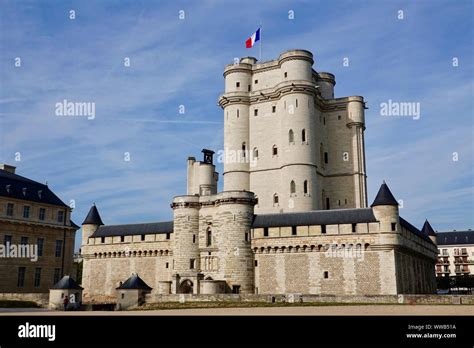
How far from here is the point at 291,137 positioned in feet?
180

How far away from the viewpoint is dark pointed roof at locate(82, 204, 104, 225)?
57.4 m

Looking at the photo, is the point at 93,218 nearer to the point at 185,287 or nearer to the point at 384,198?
the point at 185,287

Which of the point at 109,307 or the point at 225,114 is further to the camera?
the point at 225,114

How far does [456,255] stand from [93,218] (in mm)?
71209

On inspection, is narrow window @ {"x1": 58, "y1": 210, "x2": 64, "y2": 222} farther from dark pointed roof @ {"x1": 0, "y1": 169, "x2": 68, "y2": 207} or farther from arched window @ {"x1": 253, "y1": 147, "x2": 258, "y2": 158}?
arched window @ {"x1": 253, "y1": 147, "x2": 258, "y2": 158}

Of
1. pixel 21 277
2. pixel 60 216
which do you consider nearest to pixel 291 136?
pixel 60 216

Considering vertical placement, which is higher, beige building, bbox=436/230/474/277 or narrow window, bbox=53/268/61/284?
beige building, bbox=436/230/474/277

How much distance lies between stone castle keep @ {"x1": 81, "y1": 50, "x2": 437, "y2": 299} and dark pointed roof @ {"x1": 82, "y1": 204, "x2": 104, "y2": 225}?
12cm

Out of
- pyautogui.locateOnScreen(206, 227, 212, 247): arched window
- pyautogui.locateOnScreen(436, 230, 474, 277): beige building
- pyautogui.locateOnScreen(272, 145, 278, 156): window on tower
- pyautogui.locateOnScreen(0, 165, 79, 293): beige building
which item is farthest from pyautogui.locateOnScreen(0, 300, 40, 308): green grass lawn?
pyautogui.locateOnScreen(436, 230, 474, 277): beige building

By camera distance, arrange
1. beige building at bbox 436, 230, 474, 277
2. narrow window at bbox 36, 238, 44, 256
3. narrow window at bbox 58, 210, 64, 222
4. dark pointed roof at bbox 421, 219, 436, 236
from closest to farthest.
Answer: narrow window at bbox 36, 238, 44, 256 < narrow window at bbox 58, 210, 64, 222 < dark pointed roof at bbox 421, 219, 436, 236 < beige building at bbox 436, 230, 474, 277
